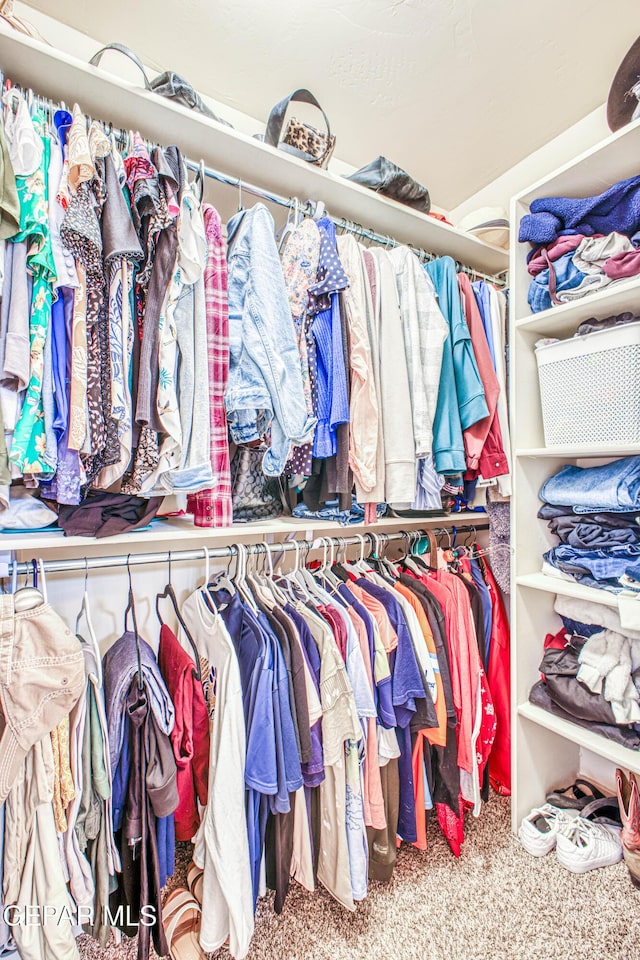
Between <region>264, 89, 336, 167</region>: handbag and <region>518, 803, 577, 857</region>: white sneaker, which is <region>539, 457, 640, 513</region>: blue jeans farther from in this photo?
<region>264, 89, 336, 167</region>: handbag

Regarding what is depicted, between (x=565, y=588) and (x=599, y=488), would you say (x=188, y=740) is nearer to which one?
(x=565, y=588)

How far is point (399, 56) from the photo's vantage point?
146cm

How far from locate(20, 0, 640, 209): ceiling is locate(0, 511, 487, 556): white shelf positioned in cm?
150

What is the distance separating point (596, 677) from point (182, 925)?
4.25ft

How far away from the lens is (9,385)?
0.83m

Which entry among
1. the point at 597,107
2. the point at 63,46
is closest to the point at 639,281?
the point at 597,107

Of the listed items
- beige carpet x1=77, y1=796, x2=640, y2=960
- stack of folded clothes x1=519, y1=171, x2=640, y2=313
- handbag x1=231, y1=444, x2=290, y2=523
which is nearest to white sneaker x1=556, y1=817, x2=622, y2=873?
beige carpet x1=77, y1=796, x2=640, y2=960

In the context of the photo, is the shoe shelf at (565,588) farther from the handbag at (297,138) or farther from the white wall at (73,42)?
the white wall at (73,42)

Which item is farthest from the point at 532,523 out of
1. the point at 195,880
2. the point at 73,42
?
the point at 73,42

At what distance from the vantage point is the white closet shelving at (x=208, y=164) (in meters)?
0.96

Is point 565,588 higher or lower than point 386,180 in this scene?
lower

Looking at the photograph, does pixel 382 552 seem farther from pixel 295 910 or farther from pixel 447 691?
pixel 295 910

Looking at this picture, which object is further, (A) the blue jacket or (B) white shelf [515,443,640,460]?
(A) the blue jacket

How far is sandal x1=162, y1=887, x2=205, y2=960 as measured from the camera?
1.09 m
